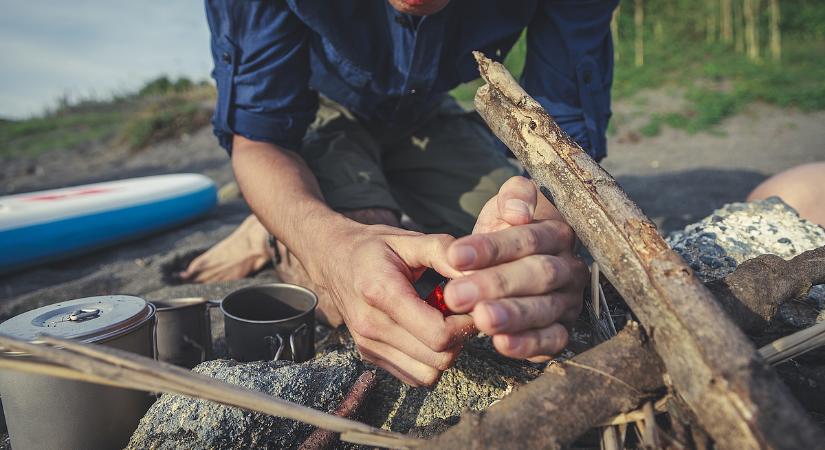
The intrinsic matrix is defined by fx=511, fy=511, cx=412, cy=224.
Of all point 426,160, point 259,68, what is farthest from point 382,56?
point 426,160

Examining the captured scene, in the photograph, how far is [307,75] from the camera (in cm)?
243

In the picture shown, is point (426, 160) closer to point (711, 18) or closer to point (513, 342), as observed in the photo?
point (513, 342)

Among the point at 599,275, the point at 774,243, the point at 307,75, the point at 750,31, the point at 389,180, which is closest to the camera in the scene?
the point at 599,275

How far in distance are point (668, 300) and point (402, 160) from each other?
250cm

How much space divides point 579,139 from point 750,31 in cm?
1366

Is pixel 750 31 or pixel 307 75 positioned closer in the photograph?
pixel 307 75

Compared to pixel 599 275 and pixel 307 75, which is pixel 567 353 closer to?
pixel 599 275

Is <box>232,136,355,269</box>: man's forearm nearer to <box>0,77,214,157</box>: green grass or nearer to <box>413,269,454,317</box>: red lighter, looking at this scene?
<box>413,269,454,317</box>: red lighter

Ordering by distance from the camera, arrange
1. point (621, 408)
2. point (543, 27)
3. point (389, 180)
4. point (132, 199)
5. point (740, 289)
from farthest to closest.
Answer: point (132, 199), point (389, 180), point (543, 27), point (740, 289), point (621, 408)

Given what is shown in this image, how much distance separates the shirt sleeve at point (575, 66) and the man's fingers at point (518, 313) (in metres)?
1.60

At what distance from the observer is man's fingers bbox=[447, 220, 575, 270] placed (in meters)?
1.06

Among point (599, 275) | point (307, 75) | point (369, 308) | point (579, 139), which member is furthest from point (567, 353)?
point (307, 75)

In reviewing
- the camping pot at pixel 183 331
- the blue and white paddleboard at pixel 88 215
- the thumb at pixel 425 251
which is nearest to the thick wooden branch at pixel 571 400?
the thumb at pixel 425 251

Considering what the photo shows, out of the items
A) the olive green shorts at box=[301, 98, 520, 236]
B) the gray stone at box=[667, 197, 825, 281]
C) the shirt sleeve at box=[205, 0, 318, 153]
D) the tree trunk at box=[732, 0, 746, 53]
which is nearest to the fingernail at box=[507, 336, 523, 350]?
the gray stone at box=[667, 197, 825, 281]
